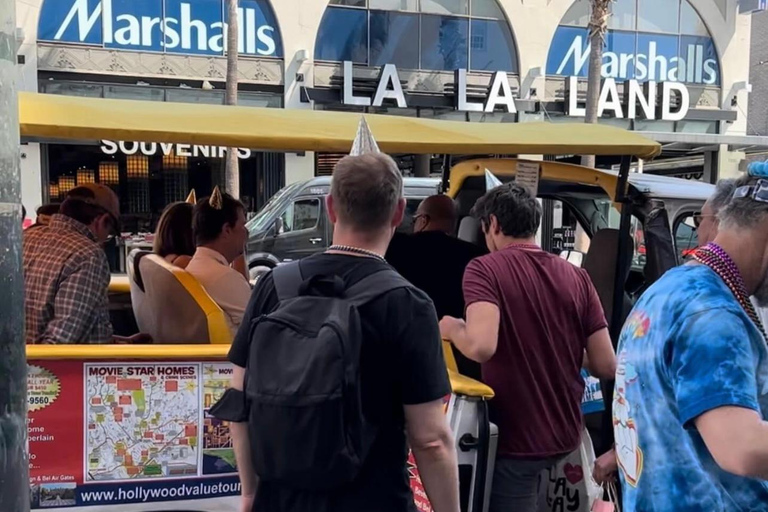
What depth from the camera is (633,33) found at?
2200 centimetres

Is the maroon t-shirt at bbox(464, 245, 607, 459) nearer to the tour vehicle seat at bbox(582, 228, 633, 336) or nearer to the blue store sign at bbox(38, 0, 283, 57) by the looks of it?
the tour vehicle seat at bbox(582, 228, 633, 336)

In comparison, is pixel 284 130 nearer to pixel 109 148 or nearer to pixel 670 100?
pixel 109 148

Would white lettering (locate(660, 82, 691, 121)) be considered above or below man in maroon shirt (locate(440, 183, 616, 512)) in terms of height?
above

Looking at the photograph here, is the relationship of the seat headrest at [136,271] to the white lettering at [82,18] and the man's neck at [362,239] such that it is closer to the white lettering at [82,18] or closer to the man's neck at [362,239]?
the man's neck at [362,239]

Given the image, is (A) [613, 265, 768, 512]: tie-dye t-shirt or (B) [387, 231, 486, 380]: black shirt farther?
(B) [387, 231, 486, 380]: black shirt

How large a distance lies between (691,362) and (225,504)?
2063 millimetres

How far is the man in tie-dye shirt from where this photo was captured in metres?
1.48

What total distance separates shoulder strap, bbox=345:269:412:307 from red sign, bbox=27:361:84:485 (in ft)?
4.81

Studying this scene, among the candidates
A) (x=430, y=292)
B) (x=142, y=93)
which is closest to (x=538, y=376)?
(x=430, y=292)

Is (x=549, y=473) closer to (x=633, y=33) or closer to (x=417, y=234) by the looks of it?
(x=417, y=234)

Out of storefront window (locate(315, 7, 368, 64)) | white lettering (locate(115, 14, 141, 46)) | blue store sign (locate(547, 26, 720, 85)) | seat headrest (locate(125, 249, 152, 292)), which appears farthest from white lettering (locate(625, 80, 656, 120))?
seat headrest (locate(125, 249, 152, 292))

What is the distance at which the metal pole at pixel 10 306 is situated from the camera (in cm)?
168

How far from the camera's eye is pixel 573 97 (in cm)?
2091

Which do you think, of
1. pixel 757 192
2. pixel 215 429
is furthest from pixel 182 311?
pixel 757 192
